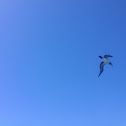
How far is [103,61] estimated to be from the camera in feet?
155
